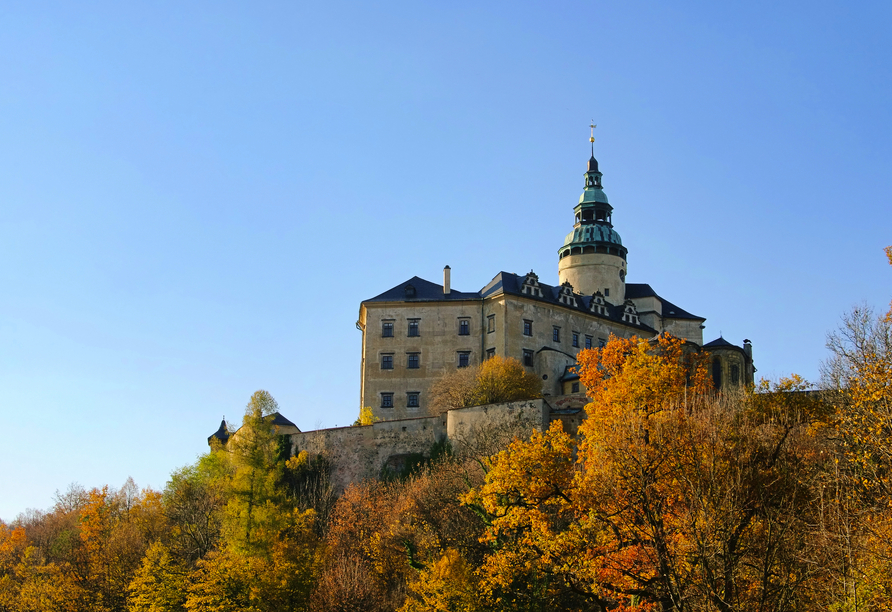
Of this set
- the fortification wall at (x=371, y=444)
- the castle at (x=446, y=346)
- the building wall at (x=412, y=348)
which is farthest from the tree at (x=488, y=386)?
the building wall at (x=412, y=348)

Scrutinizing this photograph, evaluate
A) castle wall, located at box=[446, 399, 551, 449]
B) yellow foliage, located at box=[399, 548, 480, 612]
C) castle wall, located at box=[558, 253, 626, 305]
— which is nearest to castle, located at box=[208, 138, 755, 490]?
castle wall, located at box=[446, 399, 551, 449]

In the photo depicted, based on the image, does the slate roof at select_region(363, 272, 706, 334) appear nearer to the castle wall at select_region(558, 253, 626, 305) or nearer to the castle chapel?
the castle chapel

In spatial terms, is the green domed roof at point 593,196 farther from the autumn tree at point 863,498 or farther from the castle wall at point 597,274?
the autumn tree at point 863,498

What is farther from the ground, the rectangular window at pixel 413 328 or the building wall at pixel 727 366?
the rectangular window at pixel 413 328

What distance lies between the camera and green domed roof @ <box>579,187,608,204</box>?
277ft

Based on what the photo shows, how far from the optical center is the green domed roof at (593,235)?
8069cm

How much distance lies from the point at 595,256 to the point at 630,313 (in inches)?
270

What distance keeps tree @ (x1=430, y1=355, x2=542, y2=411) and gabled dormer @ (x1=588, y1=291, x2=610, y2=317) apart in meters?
12.7

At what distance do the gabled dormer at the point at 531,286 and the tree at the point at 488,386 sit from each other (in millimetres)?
8169

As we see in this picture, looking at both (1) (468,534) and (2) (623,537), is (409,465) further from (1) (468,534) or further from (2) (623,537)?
(2) (623,537)

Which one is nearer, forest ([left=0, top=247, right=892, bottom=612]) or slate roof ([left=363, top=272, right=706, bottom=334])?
forest ([left=0, top=247, right=892, bottom=612])

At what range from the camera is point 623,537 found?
87.7 feet

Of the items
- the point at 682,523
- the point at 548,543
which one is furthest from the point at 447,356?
the point at 682,523

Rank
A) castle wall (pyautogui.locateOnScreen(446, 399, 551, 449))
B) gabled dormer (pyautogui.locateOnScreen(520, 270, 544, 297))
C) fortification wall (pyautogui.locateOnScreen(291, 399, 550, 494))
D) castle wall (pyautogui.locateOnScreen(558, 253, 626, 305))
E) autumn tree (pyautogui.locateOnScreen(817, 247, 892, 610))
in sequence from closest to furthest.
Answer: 1. autumn tree (pyautogui.locateOnScreen(817, 247, 892, 610))
2. castle wall (pyautogui.locateOnScreen(446, 399, 551, 449))
3. fortification wall (pyautogui.locateOnScreen(291, 399, 550, 494))
4. gabled dormer (pyautogui.locateOnScreen(520, 270, 544, 297))
5. castle wall (pyautogui.locateOnScreen(558, 253, 626, 305))
